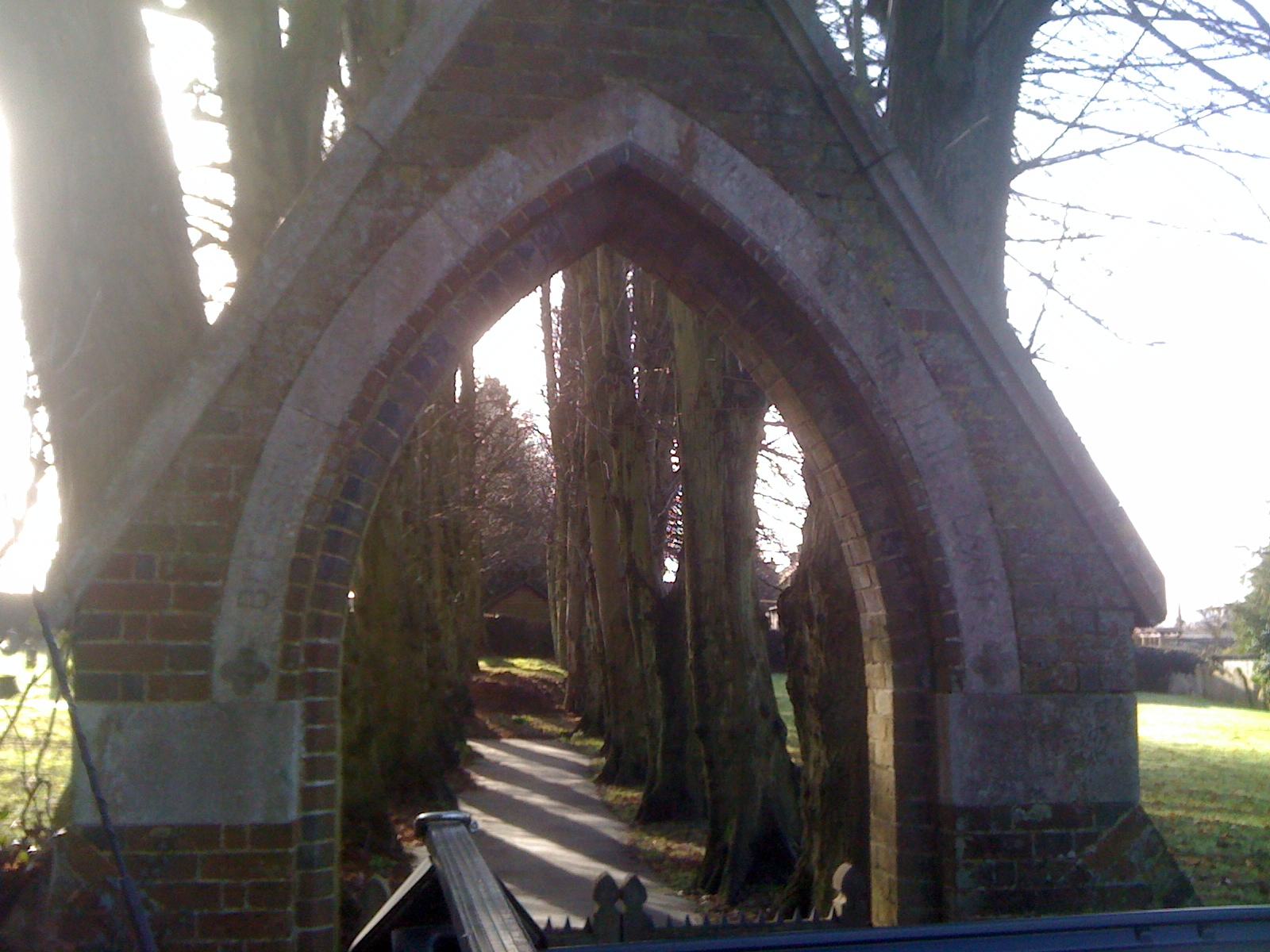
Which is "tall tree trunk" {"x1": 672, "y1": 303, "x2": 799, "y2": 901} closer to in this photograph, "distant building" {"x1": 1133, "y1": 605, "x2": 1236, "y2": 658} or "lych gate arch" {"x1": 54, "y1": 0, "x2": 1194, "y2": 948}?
"lych gate arch" {"x1": 54, "y1": 0, "x2": 1194, "y2": 948}

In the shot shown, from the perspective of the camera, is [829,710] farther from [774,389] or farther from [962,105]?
[962,105]

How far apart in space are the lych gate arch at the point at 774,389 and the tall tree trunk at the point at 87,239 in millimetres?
Result: 221

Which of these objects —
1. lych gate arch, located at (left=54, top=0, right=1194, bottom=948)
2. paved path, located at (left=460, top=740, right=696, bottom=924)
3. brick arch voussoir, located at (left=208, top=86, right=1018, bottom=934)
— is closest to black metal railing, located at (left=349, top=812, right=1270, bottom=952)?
lych gate arch, located at (left=54, top=0, right=1194, bottom=948)

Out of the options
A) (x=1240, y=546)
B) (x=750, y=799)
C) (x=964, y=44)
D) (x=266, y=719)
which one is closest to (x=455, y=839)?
(x=266, y=719)

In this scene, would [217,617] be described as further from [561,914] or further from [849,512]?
[561,914]

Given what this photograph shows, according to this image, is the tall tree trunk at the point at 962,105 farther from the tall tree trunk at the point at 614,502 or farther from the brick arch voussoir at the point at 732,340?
the tall tree trunk at the point at 614,502

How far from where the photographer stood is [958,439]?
6.09 meters

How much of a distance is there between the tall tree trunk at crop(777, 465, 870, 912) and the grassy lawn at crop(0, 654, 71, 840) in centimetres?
407

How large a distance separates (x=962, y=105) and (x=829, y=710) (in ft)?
11.8

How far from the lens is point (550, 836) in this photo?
14.4 m

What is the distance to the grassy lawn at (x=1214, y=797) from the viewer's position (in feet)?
29.0

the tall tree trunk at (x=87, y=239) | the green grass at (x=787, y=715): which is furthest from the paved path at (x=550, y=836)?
the tall tree trunk at (x=87, y=239)

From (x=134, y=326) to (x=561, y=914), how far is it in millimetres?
6304

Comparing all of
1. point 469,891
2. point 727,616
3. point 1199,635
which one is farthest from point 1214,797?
point 1199,635
